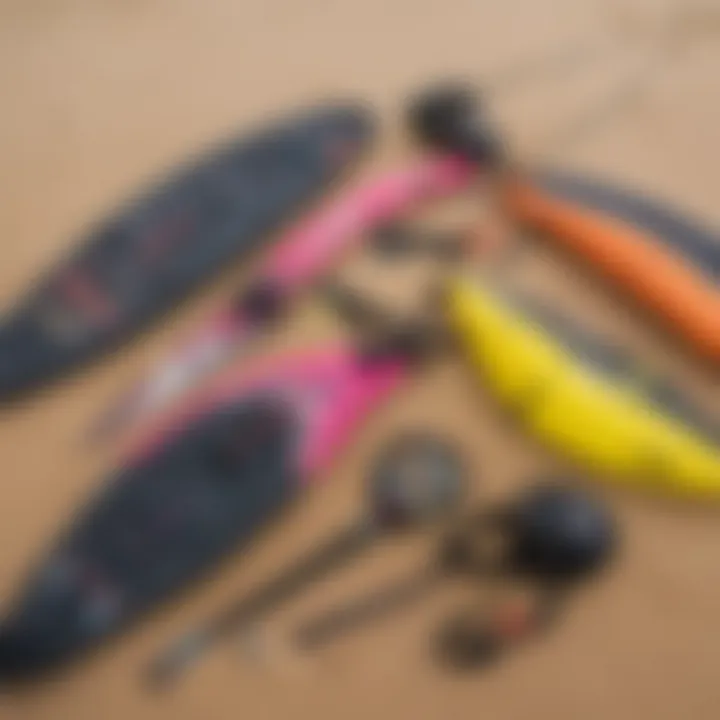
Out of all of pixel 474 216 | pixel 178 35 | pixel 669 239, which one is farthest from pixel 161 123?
pixel 669 239

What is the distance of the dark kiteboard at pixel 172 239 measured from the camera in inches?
23.7

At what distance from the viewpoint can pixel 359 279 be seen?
63 cm

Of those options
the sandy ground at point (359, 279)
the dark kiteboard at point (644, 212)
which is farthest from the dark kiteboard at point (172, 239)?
the dark kiteboard at point (644, 212)

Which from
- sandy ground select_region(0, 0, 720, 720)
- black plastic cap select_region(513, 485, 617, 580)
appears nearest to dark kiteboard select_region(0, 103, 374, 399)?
sandy ground select_region(0, 0, 720, 720)

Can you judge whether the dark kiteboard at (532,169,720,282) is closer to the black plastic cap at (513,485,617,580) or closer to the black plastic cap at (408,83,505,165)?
the black plastic cap at (408,83,505,165)

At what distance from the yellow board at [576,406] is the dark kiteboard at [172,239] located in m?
0.13

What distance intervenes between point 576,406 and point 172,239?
24cm

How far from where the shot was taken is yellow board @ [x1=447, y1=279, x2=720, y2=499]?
1.77ft

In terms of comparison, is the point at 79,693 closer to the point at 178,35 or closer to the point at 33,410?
the point at 33,410

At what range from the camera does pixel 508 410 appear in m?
0.57

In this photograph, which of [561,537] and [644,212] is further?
[644,212]

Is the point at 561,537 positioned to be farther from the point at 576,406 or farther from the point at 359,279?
the point at 359,279

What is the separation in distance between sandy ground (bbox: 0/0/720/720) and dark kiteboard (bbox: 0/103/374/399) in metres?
0.02

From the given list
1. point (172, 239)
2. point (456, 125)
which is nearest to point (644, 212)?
point (456, 125)
